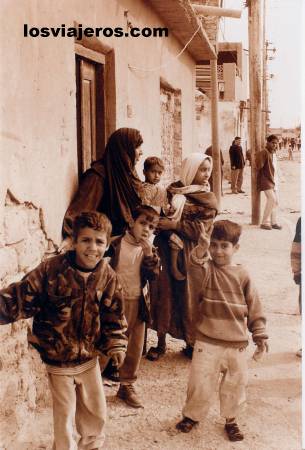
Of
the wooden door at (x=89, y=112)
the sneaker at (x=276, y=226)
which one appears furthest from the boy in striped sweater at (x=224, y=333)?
the sneaker at (x=276, y=226)

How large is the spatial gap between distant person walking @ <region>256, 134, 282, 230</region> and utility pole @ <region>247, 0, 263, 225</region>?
96 mm

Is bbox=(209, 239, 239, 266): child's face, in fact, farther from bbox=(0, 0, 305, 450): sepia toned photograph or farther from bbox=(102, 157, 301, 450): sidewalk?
bbox=(102, 157, 301, 450): sidewalk

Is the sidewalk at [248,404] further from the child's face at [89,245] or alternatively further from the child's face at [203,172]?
the child's face at [203,172]

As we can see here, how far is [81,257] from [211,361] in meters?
0.84

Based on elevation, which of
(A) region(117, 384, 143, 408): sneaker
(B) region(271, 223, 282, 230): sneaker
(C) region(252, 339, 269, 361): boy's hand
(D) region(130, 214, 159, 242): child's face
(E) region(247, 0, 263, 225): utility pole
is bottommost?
(A) region(117, 384, 143, 408): sneaker

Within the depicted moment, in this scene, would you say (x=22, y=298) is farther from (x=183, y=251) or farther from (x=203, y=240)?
(x=183, y=251)

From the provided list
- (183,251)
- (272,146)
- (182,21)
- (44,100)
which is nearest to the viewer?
(44,100)

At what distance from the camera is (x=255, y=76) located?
786 centimetres

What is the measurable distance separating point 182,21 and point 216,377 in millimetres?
4191

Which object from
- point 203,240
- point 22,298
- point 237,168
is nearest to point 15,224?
point 22,298

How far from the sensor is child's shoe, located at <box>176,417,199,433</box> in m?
2.65

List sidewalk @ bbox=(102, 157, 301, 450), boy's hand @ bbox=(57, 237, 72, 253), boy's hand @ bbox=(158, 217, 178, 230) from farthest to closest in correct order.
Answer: boy's hand @ bbox=(158, 217, 178, 230)
boy's hand @ bbox=(57, 237, 72, 253)
sidewalk @ bbox=(102, 157, 301, 450)

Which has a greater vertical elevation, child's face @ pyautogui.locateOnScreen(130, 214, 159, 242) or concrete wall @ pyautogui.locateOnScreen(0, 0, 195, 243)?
concrete wall @ pyautogui.locateOnScreen(0, 0, 195, 243)

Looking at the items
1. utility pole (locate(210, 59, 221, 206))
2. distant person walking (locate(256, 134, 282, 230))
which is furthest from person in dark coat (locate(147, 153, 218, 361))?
utility pole (locate(210, 59, 221, 206))
